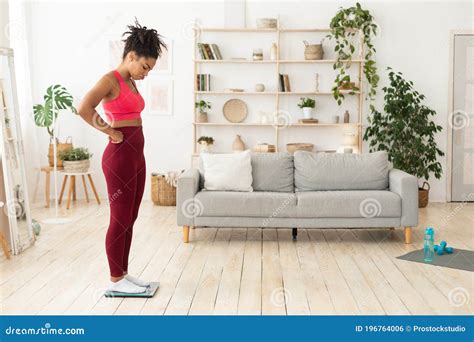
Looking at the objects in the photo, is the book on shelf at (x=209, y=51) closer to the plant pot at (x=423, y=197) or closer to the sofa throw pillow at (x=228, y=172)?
the sofa throw pillow at (x=228, y=172)

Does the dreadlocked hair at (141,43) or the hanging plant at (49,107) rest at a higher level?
the dreadlocked hair at (141,43)

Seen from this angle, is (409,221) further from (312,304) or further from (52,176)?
(52,176)

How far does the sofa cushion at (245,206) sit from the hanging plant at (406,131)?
8.00ft

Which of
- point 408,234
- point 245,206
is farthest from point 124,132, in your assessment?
point 408,234

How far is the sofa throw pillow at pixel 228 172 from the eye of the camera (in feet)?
18.1

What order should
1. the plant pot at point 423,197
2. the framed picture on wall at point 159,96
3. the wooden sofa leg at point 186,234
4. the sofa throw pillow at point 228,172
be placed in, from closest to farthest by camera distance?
the wooden sofa leg at point 186,234 < the sofa throw pillow at point 228,172 < the plant pot at point 423,197 < the framed picture on wall at point 159,96

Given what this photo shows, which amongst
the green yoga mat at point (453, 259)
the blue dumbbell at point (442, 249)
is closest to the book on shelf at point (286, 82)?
the green yoga mat at point (453, 259)

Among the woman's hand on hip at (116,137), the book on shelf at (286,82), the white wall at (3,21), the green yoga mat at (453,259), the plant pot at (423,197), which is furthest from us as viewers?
the book on shelf at (286,82)

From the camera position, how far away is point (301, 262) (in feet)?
15.6

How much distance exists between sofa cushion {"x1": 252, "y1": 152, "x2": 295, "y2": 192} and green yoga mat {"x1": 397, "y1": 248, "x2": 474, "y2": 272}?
4.18ft

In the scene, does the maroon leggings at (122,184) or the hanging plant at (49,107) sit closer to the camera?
the maroon leggings at (122,184)

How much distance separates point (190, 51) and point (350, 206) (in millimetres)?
3393

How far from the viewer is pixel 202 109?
25.6 feet
